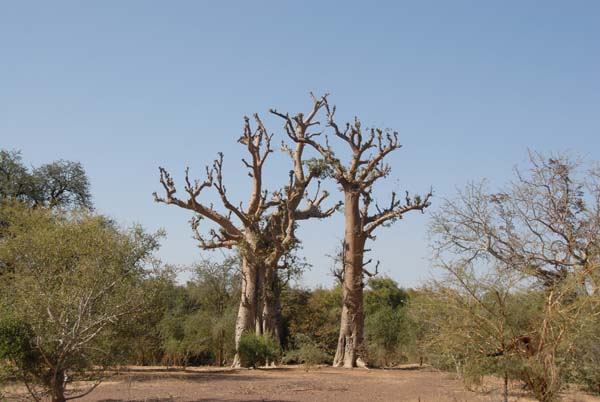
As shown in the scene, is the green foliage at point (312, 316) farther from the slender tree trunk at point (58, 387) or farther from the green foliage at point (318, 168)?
the slender tree trunk at point (58, 387)

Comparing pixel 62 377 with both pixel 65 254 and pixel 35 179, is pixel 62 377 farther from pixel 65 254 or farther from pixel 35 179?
pixel 35 179

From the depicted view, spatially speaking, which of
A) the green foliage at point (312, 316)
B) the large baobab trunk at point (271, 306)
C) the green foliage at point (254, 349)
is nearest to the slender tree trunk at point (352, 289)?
the green foliage at point (254, 349)

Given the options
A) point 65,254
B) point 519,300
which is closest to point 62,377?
point 65,254

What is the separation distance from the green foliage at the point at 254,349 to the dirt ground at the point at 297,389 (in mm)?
2390

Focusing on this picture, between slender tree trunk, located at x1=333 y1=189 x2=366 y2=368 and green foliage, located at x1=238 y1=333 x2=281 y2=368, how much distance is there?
2539mm

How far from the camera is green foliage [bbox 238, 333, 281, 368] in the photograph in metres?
21.0

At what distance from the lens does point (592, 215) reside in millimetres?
17328

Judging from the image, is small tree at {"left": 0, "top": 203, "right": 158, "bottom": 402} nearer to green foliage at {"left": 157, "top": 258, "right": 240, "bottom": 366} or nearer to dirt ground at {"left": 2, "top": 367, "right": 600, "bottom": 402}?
dirt ground at {"left": 2, "top": 367, "right": 600, "bottom": 402}

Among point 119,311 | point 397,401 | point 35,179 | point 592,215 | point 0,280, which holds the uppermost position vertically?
point 35,179

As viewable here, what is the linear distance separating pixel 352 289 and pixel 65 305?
13930mm

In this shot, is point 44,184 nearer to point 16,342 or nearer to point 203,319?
point 203,319

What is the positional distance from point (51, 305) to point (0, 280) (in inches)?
174

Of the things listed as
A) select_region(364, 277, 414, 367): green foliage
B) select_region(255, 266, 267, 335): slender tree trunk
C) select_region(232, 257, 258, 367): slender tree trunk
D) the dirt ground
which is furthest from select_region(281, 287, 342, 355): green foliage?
the dirt ground

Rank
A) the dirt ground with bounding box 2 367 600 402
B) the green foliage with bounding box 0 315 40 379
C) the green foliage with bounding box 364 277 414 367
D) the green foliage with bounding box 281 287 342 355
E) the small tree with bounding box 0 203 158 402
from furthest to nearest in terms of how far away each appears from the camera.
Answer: the green foliage with bounding box 281 287 342 355, the green foliage with bounding box 364 277 414 367, the dirt ground with bounding box 2 367 600 402, the small tree with bounding box 0 203 158 402, the green foliage with bounding box 0 315 40 379
